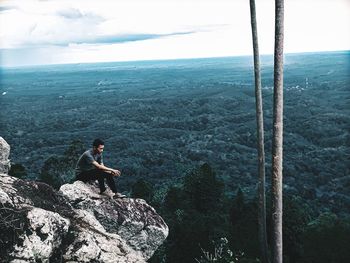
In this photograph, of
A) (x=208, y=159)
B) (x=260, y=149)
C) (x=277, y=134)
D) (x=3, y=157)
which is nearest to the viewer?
(x=277, y=134)

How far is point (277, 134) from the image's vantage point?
1006 centimetres

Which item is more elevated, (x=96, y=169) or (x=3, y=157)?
(x=3, y=157)

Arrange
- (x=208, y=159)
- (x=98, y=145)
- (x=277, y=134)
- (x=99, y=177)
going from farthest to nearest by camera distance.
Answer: (x=208, y=159), (x=99, y=177), (x=98, y=145), (x=277, y=134)

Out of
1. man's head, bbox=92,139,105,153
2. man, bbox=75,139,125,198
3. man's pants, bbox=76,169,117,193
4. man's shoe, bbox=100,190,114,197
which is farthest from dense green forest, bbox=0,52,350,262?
man's head, bbox=92,139,105,153

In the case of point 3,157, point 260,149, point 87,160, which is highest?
point 87,160

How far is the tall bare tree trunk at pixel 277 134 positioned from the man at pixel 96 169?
442cm

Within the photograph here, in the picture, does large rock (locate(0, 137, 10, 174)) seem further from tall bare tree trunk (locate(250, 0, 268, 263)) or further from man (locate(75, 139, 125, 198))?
tall bare tree trunk (locate(250, 0, 268, 263))

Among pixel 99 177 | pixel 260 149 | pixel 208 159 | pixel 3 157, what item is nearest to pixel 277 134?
pixel 260 149

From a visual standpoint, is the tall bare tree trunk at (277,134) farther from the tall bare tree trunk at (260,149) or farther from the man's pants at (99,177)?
the man's pants at (99,177)

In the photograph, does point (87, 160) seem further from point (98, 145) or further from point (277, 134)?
point (277, 134)

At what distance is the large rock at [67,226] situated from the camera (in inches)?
318

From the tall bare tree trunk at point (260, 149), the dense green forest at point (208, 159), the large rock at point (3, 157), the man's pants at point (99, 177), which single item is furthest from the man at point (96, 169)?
the dense green forest at point (208, 159)

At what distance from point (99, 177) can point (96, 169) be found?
263 mm

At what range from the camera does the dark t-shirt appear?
38.6 feet
